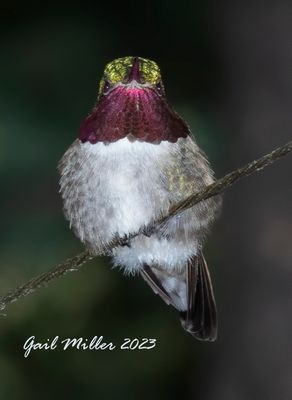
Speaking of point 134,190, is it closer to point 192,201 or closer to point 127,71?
point 127,71

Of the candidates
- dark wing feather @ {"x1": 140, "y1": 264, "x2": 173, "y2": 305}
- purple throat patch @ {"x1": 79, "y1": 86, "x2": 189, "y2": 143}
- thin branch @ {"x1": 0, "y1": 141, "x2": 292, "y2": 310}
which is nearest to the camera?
thin branch @ {"x1": 0, "y1": 141, "x2": 292, "y2": 310}

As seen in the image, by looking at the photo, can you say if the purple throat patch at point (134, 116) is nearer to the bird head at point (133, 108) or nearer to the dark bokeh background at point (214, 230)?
the bird head at point (133, 108)

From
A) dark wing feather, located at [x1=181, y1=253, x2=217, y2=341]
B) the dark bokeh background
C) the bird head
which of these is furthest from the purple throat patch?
the dark bokeh background

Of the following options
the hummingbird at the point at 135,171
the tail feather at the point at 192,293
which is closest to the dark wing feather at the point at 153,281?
the tail feather at the point at 192,293

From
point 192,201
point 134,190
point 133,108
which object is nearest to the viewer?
point 192,201

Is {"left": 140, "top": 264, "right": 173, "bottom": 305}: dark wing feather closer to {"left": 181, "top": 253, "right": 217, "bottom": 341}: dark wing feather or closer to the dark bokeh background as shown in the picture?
{"left": 181, "top": 253, "right": 217, "bottom": 341}: dark wing feather

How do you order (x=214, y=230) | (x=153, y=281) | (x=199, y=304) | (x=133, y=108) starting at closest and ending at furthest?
(x=133, y=108) → (x=199, y=304) → (x=153, y=281) → (x=214, y=230)

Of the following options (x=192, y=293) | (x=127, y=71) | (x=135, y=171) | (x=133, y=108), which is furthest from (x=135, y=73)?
(x=192, y=293)
